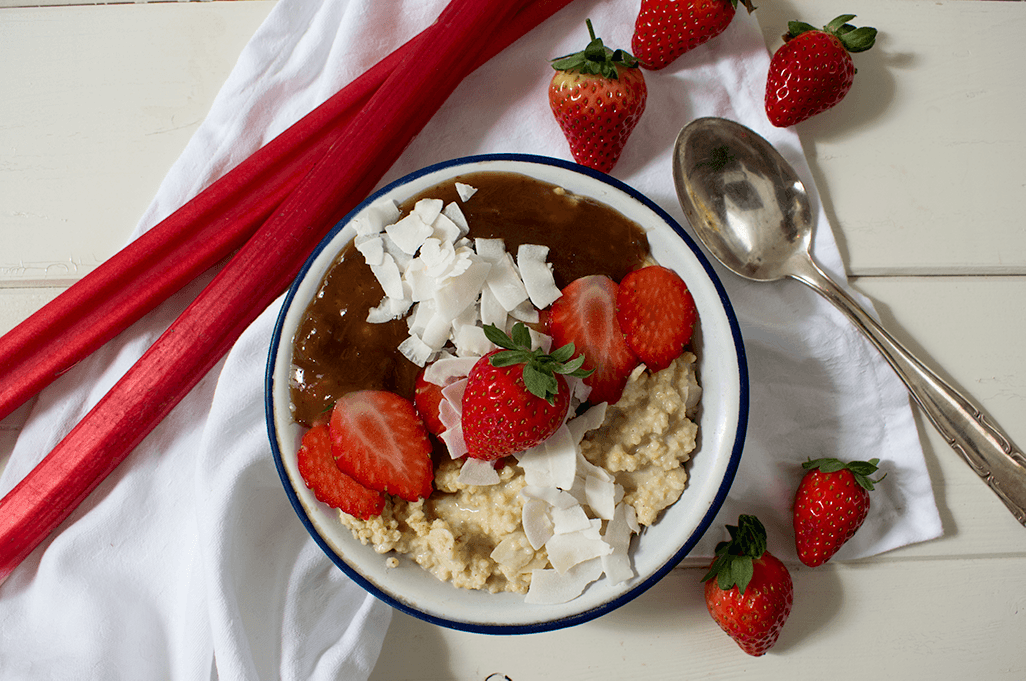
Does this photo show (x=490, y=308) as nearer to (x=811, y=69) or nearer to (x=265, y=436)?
(x=265, y=436)

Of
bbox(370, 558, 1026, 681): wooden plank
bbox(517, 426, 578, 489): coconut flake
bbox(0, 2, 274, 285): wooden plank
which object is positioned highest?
bbox(0, 2, 274, 285): wooden plank

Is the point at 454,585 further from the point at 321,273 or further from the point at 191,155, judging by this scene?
the point at 191,155

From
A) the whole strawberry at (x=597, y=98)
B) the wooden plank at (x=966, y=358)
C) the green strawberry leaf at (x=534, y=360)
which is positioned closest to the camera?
the green strawberry leaf at (x=534, y=360)

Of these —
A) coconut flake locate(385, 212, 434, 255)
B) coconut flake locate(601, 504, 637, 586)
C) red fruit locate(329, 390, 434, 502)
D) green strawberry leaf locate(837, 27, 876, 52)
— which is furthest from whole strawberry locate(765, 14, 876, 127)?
red fruit locate(329, 390, 434, 502)

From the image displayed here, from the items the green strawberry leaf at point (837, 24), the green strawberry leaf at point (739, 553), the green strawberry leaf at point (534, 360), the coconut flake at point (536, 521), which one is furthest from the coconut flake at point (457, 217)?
the green strawberry leaf at point (837, 24)

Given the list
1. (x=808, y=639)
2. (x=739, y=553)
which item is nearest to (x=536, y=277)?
(x=739, y=553)

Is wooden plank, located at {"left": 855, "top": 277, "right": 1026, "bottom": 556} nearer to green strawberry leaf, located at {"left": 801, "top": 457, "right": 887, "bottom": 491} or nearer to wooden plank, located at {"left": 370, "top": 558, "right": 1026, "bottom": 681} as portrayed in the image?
wooden plank, located at {"left": 370, "top": 558, "right": 1026, "bottom": 681}

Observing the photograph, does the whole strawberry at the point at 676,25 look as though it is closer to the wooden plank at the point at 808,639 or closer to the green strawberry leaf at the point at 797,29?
the green strawberry leaf at the point at 797,29
